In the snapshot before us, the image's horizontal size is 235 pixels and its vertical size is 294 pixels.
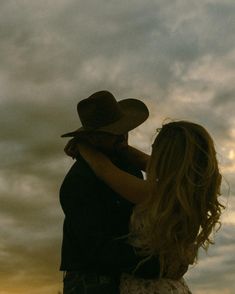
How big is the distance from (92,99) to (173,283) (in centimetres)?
216

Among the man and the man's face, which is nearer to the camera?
the man

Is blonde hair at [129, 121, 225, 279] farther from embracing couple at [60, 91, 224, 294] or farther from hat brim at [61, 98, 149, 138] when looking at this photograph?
hat brim at [61, 98, 149, 138]

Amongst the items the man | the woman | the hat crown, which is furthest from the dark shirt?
the hat crown

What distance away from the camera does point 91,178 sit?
6.08 metres

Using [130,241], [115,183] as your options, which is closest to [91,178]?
[115,183]

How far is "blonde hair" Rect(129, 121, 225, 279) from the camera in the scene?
18.3 feet

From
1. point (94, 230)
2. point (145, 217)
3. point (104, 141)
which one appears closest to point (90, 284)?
point (94, 230)

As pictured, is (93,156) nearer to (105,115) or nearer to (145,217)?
(105,115)

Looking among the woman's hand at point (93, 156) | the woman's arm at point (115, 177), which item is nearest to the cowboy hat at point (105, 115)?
the woman's hand at point (93, 156)

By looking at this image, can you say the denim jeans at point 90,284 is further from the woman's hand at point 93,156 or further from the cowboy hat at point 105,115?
the cowboy hat at point 105,115

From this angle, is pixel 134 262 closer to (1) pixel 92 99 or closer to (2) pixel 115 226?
(2) pixel 115 226

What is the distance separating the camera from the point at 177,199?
5.59 metres

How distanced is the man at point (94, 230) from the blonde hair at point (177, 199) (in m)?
0.17

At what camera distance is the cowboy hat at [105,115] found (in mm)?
6434
